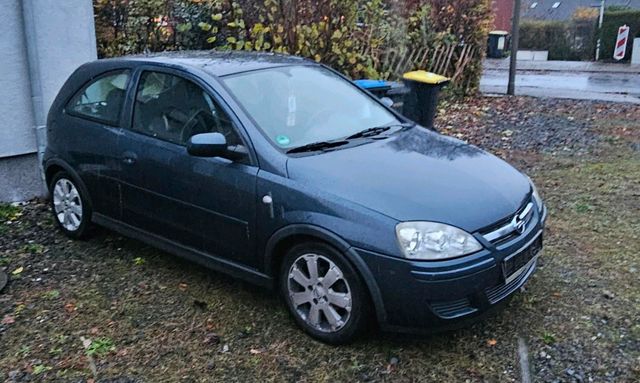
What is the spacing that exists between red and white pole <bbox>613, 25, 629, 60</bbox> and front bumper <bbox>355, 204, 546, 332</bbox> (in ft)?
74.6

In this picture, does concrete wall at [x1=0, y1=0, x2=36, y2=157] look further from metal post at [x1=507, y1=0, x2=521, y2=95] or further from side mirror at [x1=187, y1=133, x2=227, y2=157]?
metal post at [x1=507, y1=0, x2=521, y2=95]

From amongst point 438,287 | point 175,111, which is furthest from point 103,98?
point 438,287

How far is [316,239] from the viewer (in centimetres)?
362

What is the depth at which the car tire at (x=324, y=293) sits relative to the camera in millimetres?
3514

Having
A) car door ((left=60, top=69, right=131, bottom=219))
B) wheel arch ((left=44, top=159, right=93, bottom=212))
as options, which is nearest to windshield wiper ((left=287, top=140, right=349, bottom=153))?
car door ((left=60, top=69, right=131, bottom=219))

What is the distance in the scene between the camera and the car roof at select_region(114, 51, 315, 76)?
442cm

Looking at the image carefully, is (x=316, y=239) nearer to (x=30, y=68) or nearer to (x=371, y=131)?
(x=371, y=131)

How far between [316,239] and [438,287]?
0.75 meters

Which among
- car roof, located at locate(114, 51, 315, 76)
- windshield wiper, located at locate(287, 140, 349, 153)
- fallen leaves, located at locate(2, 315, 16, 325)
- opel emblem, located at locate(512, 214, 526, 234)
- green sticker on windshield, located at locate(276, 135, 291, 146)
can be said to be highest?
car roof, located at locate(114, 51, 315, 76)

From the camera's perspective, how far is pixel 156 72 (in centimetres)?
458

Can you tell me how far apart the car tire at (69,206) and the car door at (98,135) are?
0.51ft

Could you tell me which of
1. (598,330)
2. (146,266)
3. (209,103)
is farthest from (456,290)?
(146,266)

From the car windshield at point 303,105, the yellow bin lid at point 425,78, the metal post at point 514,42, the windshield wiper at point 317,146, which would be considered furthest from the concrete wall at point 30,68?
the metal post at point 514,42

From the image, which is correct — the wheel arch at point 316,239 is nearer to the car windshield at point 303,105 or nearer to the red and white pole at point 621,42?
the car windshield at point 303,105
